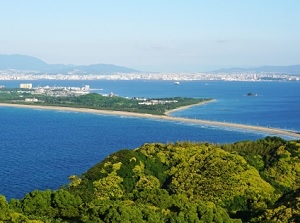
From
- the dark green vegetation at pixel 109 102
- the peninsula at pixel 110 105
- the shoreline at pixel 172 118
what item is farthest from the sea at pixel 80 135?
the dark green vegetation at pixel 109 102

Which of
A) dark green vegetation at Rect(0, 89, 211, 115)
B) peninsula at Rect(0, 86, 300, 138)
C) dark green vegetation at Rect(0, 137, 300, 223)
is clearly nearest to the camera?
dark green vegetation at Rect(0, 137, 300, 223)

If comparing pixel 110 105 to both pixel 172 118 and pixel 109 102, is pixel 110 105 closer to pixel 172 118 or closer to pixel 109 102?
pixel 109 102

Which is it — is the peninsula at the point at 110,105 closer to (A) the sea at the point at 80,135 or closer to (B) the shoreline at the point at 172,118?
(B) the shoreline at the point at 172,118

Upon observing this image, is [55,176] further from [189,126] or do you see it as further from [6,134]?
[189,126]

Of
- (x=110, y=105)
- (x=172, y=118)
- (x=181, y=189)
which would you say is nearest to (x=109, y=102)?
(x=110, y=105)

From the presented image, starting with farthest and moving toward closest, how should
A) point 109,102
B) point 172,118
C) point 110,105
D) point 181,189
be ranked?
point 109,102 → point 110,105 → point 172,118 → point 181,189

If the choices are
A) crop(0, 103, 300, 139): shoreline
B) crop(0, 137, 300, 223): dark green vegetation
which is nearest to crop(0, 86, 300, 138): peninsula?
crop(0, 103, 300, 139): shoreline

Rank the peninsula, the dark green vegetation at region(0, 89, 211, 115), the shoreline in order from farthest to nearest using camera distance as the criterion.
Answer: the dark green vegetation at region(0, 89, 211, 115)
the peninsula
the shoreline

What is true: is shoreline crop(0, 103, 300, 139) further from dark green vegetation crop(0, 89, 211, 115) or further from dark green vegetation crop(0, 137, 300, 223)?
dark green vegetation crop(0, 137, 300, 223)

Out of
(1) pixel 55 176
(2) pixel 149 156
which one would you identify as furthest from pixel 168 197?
(1) pixel 55 176

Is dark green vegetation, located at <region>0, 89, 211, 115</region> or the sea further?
dark green vegetation, located at <region>0, 89, 211, 115</region>
